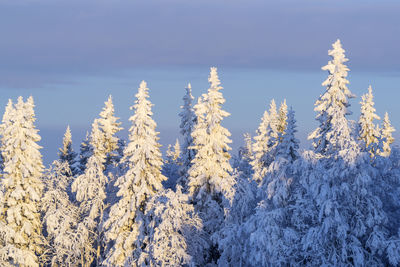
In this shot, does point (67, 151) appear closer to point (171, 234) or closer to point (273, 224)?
point (171, 234)

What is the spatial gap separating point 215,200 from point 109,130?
19043 mm

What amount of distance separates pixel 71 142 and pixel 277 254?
4705 cm

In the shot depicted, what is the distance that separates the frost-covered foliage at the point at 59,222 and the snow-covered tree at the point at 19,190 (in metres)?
1.30

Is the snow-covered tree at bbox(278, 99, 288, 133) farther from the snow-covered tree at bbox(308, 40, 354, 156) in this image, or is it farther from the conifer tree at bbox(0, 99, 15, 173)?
the conifer tree at bbox(0, 99, 15, 173)

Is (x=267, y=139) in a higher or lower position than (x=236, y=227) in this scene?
higher

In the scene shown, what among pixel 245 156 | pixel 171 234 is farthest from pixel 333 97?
pixel 245 156

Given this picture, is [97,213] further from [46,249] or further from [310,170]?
[310,170]

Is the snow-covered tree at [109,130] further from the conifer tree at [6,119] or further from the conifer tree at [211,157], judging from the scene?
the conifer tree at [211,157]

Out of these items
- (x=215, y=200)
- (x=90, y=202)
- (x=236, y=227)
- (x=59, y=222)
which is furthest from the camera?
(x=59, y=222)

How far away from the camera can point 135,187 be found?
35.4 metres

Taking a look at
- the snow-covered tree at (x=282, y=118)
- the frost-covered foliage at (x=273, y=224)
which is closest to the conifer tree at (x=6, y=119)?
the frost-covered foliage at (x=273, y=224)

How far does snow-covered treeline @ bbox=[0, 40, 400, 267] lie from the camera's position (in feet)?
83.4

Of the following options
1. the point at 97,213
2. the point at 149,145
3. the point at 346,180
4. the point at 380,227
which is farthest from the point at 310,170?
the point at 97,213

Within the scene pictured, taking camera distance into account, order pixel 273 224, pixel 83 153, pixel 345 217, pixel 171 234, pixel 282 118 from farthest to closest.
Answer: pixel 83 153, pixel 282 118, pixel 171 234, pixel 273 224, pixel 345 217
